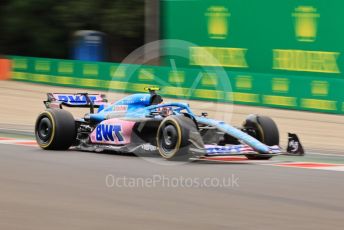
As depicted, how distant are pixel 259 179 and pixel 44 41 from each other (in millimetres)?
20467

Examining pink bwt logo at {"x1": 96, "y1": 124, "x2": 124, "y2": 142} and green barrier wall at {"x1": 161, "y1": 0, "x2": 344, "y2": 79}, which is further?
green barrier wall at {"x1": 161, "y1": 0, "x2": 344, "y2": 79}

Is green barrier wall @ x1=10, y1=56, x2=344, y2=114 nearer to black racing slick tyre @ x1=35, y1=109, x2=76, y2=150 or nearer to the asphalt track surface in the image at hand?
black racing slick tyre @ x1=35, y1=109, x2=76, y2=150

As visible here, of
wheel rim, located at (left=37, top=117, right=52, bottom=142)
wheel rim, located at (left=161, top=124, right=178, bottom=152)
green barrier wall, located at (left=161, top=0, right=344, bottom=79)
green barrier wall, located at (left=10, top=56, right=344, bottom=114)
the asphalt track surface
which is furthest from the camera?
green barrier wall, located at (left=161, top=0, right=344, bottom=79)

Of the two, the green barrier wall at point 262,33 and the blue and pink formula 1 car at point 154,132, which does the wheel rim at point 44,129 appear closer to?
the blue and pink formula 1 car at point 154,132

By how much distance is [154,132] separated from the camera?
Answer: 10.3 meters

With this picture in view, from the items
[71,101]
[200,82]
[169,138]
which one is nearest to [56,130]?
[71,101]

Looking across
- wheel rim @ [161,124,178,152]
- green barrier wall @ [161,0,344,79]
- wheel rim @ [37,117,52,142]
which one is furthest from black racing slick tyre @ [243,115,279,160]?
green barrier wall @ [161,0,344,79]

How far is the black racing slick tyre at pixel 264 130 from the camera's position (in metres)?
10.2

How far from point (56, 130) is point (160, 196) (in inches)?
139

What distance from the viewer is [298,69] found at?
17.7 meters

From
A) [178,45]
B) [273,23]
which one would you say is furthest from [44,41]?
[273,23]

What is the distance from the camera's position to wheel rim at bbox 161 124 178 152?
9492 millimetres

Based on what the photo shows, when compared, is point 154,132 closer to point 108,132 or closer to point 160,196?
point 108,132

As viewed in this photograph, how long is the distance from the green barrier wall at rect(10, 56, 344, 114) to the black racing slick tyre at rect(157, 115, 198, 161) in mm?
4287
